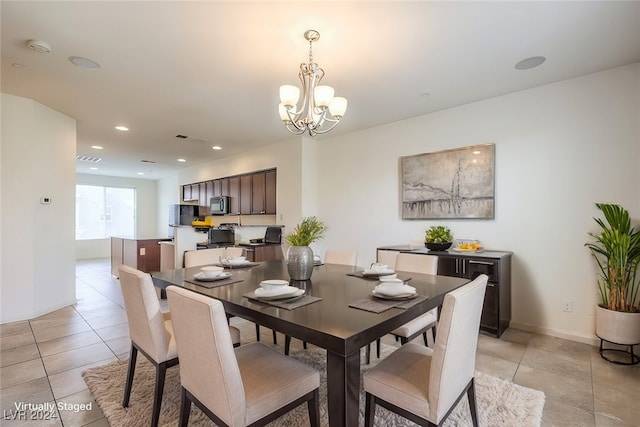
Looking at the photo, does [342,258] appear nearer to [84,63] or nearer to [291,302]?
[291,302]

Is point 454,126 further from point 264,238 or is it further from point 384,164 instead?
point 264,238

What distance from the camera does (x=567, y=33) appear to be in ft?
7.41

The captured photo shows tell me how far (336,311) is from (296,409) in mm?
956

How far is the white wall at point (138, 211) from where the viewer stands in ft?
30.4

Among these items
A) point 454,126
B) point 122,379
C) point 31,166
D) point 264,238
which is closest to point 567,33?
point 454,126

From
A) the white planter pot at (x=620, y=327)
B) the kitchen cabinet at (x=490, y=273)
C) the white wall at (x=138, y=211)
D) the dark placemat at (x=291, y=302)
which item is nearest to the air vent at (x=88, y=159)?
the white wall at (x=138, y=211)

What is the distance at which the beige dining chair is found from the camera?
1247 mm

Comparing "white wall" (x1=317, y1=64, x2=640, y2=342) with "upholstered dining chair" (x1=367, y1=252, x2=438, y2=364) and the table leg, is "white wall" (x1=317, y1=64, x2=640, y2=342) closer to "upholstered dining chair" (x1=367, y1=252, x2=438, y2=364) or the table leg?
"upholstered dining chair" (x1=367, y1=252, x2=438, y2=364)

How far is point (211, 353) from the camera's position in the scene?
1.20 metres

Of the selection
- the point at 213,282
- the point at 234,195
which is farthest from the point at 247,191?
the point at 213,282

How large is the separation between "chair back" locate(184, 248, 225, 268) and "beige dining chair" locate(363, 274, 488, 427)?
6.69 ft

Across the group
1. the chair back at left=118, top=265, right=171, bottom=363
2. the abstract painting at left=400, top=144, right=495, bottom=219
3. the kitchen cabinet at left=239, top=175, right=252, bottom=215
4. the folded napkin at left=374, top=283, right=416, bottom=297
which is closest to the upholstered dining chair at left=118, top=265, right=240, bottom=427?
the chair back at left=118, top=265, right=171, bottom=363

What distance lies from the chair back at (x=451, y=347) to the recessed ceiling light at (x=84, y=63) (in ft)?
11.0

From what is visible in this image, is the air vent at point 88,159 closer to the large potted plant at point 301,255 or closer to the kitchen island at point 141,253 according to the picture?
the kitchen island at point 141,253
